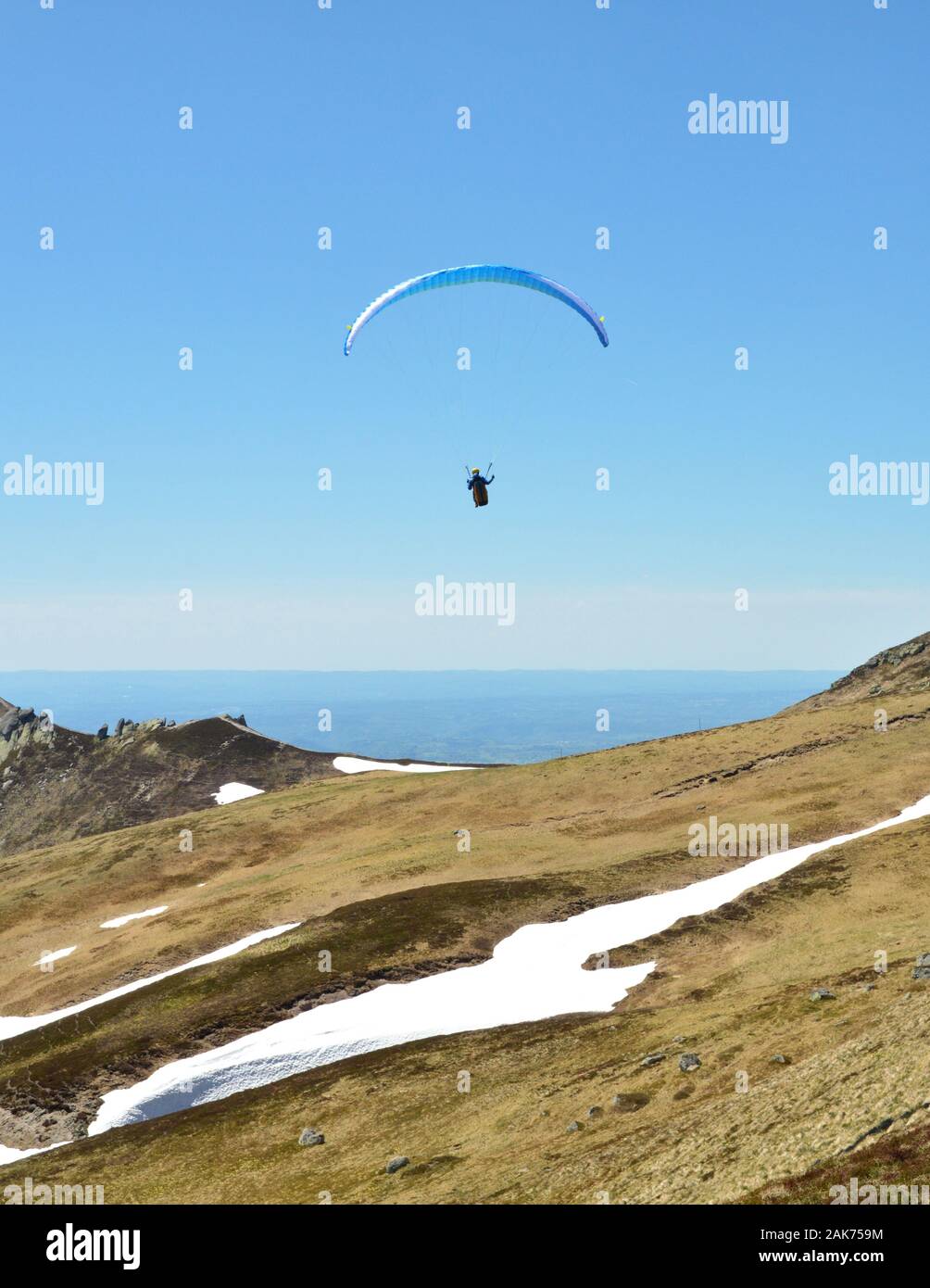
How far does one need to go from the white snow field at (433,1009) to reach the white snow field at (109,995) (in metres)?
12.5

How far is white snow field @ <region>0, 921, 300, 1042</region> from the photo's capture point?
57.2 meters

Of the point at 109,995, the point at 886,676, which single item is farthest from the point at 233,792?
the point at 886,676

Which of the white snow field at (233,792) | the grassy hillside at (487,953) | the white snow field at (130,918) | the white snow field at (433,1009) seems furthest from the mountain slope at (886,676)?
the white snow field at (233,792)

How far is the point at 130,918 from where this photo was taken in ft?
258

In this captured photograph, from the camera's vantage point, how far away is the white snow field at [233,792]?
14538 cm

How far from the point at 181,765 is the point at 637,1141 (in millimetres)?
142872

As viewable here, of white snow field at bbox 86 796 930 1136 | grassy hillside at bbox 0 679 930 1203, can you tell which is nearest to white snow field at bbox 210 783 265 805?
grassy hillside at bbox 0 679 930 1203

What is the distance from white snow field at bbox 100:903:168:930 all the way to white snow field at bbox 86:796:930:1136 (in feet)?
109

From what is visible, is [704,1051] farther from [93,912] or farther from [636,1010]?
[93,912]

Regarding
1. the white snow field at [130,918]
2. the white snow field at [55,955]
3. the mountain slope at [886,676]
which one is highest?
the mountain slope at [886,676]

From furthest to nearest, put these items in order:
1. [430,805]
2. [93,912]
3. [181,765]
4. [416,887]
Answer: [181,765]
[430,805]
[93,912]
[416,887]

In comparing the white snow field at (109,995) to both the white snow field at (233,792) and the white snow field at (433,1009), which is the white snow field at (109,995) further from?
the white snow field at (233,792)
